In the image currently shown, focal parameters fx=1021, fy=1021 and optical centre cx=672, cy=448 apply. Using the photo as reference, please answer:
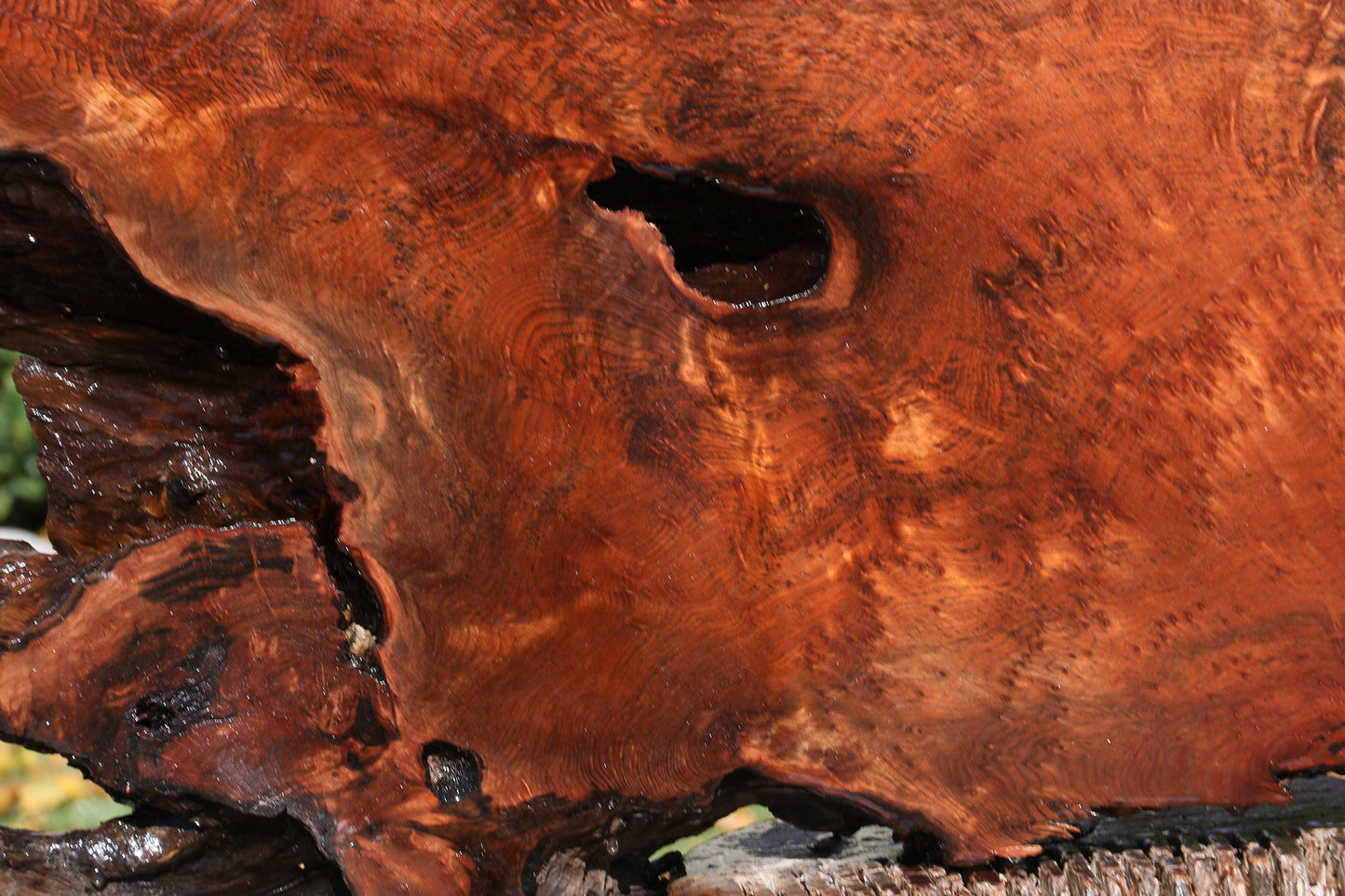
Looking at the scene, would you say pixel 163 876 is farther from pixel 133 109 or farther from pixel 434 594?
pixel 133 109

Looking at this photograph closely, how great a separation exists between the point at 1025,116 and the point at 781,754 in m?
0.69

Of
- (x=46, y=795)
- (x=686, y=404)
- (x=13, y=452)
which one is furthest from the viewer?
(x=13, y=452)

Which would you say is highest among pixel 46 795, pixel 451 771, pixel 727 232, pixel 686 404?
pixel 727 232


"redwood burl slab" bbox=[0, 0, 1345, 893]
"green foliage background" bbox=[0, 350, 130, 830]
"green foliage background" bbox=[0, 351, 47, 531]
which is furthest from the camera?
"green foliage background" bbox=[0, 351, 47, 531]

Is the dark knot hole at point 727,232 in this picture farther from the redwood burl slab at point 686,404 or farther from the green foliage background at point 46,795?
the green foliage background at point 46,795

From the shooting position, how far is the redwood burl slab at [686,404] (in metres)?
0.96

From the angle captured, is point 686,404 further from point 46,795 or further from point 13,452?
point 13,452

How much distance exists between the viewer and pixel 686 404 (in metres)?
1.03

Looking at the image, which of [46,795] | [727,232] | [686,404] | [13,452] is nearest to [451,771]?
[686,404]

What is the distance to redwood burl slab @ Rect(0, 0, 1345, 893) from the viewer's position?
96cm

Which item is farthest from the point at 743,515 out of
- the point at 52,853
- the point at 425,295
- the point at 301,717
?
the point at 52,853

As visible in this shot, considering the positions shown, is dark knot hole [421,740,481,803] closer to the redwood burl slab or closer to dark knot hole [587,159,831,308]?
the redwood burl slab

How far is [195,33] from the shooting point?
0.94m

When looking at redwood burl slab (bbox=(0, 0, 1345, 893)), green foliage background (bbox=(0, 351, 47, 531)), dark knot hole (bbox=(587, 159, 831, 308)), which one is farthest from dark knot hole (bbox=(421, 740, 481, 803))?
green foliage background (bbox=(0, 351, 47, 531))
